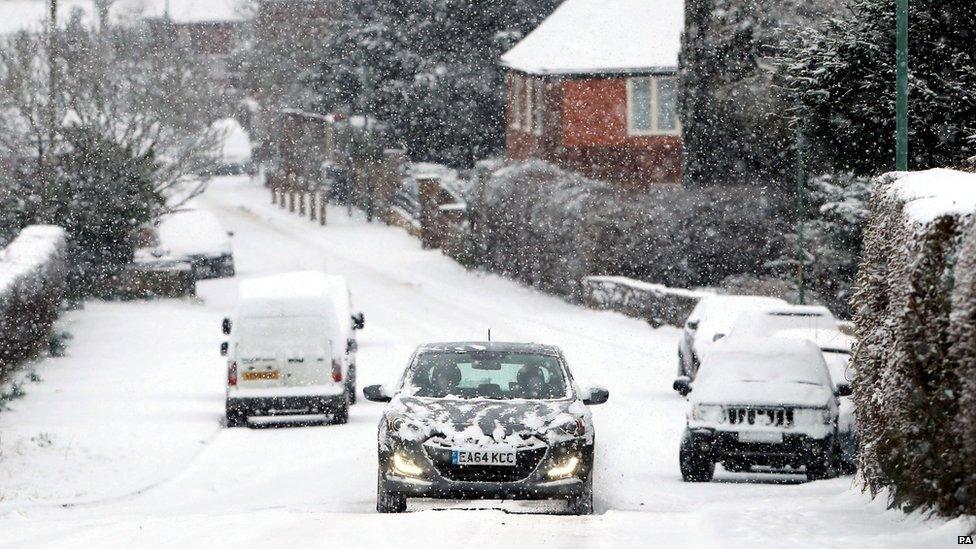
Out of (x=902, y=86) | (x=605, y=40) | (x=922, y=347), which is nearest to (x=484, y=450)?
(x=922, y=347)

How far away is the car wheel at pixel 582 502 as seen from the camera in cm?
1273

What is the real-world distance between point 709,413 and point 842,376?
2.95 metres

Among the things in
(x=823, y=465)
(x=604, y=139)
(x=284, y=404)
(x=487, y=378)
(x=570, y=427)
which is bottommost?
(x=284, y=404)

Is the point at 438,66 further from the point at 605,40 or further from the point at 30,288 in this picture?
the point at 30,288

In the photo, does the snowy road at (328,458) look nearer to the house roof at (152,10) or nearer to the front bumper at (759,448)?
the front bumper at (759,448)

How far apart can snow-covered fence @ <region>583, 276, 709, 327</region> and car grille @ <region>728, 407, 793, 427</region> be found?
1498 cm

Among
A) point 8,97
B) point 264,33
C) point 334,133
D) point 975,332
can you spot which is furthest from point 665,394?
point 264,33

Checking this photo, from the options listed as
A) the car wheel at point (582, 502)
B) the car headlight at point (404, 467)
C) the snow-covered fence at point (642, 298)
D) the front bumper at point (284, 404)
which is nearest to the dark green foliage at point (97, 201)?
the snow-covered fence at point (642, 298)

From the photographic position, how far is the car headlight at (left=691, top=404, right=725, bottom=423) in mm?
16078

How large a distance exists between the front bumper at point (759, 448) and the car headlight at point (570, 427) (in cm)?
339

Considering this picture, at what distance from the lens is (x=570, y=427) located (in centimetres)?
1278

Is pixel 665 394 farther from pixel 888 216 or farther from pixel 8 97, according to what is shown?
pixel 8 97

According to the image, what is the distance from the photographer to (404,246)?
163 feet

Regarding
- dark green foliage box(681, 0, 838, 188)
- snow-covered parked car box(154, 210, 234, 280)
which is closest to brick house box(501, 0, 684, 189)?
dark green foliage box(681, 0, 838, 188)
